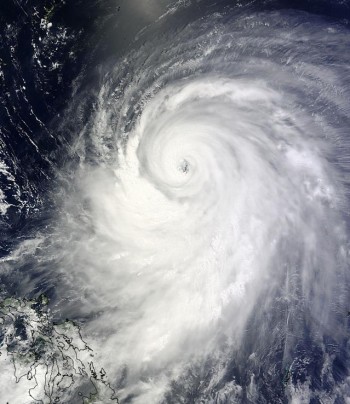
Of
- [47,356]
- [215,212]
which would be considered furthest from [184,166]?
[47,356]

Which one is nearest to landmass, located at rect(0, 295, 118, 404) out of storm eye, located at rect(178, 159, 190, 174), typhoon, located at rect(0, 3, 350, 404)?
typhoon, located at rect(0, 3, 350, 404)

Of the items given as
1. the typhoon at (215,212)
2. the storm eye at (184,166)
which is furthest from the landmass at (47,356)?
the storm eye at (184,166)

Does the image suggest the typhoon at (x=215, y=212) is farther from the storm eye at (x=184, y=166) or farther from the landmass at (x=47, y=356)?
the landmass at (x=47, y=356)

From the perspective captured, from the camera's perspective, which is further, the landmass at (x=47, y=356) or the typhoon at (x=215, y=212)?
the landmass at (x=47, y=356)

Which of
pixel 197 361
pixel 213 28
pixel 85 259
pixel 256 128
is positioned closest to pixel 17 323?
pixel 85 259

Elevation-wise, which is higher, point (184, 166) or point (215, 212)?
point (184, 166)

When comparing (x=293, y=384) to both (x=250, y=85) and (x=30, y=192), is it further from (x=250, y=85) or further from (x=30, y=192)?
(x=30, y=192)

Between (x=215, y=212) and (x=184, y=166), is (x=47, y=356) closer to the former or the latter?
(x=215, y=212)

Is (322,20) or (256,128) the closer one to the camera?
(322,20)

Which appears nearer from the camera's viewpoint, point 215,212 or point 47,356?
point 47,356
